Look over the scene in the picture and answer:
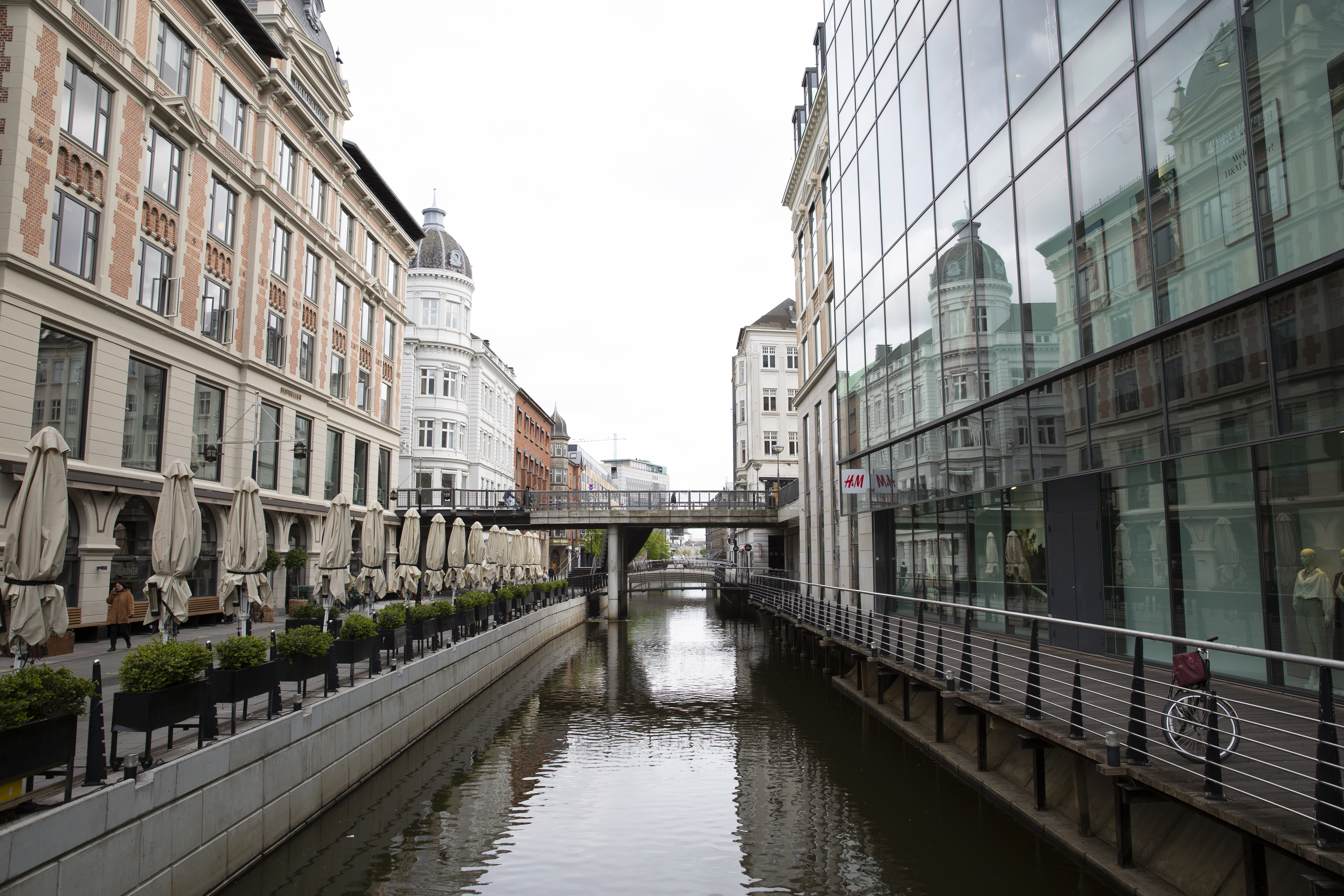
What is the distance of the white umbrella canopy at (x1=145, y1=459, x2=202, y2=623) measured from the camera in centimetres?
1209

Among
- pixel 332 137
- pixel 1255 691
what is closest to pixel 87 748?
pixel 1255 691

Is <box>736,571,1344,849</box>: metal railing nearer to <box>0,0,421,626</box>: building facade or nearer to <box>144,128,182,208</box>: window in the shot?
<box>0,0,421,626</box>: building facade

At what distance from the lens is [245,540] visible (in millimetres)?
14898

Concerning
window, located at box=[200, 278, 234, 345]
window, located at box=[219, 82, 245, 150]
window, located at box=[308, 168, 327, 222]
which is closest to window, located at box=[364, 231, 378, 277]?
window, located at box=[308, 168, 327, 222]

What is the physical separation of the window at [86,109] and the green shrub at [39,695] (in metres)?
18.3

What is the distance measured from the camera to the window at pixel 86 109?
2017 cm

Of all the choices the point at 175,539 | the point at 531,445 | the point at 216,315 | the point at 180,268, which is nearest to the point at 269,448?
the point at 216,315

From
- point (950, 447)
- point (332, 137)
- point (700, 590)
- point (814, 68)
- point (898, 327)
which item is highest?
point (814, 68)

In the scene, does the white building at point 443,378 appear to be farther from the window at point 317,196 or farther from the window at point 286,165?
the window at point 286,165

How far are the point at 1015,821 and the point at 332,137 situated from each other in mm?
36005

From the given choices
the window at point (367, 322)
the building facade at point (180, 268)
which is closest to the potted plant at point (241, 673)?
the building facade at point (180, 268)

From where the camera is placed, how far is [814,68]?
38031 millimetres

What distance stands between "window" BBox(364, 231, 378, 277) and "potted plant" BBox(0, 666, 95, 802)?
36.1m

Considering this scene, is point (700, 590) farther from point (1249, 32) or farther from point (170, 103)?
point (1249, 32)
